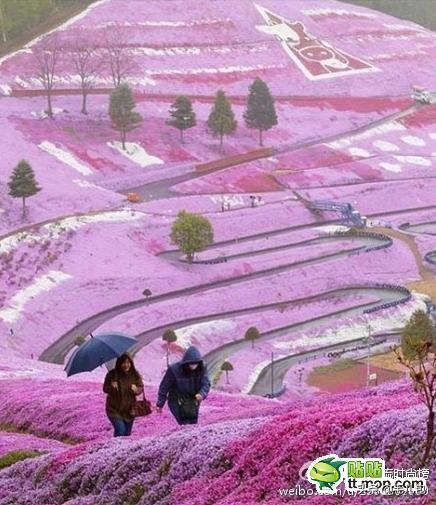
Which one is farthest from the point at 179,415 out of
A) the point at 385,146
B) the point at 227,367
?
the point at 385,146

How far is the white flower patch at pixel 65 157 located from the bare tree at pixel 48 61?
31.8 ft

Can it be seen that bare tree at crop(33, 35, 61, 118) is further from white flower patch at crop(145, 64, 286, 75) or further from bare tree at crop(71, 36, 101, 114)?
white flower patch at crop(145, 64, 286, 75)

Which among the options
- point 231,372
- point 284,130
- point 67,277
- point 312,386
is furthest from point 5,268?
point 284,130

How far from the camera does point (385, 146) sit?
127062 millimetres

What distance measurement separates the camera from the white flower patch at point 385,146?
414 feet

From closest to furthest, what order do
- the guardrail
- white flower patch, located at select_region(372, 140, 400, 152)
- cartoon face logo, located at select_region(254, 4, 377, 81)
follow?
the guardrail
white flower patch, located at select_region(372, 140, 400, 152)
cartoon face logo, located at select_region(254, 4, 377, 81)

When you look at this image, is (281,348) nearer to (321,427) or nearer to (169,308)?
(169,308)

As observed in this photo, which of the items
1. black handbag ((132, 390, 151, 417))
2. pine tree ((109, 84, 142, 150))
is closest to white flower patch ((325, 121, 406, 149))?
pine tree ((109, 84, 142, 150))

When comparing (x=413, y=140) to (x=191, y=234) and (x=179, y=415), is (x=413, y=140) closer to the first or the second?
(x=191, y=234)

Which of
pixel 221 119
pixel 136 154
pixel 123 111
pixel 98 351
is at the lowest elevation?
pixel 136 154

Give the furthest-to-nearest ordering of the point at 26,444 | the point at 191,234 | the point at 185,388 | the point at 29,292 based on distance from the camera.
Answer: the point at 191,234 → the point at 29,292 → the point at 26,444 → the point at 185,388

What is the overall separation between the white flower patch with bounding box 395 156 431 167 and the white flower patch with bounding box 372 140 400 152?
11.9 ft

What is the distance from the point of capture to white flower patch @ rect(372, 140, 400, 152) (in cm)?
12619

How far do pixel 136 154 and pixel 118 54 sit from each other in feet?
85.3
